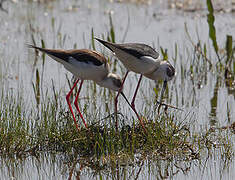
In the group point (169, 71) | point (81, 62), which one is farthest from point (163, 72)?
point (81, 62)

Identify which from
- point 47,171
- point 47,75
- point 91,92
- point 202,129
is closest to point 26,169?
point 47,171

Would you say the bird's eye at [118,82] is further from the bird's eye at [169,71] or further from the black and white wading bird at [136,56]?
the bird's eye at [169,71]

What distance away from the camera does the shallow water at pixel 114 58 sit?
207 inches

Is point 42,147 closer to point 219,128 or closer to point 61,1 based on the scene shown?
point 219,128

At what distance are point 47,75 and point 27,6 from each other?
14.7ft

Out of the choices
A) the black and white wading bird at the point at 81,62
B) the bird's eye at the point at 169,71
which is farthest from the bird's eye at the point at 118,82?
the bird's eye at the point at 169,71

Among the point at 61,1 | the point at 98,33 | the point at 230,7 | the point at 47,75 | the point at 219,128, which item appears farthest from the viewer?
the point at 61,1

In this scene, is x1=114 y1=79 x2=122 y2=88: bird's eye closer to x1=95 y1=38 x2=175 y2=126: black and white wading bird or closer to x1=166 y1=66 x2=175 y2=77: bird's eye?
x1=95 y1=38 x2=175 y2=126: black and white wading bird

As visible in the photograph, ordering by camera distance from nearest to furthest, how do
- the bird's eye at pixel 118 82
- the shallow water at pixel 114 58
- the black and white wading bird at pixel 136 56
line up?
the shallow water at pixel 114 58 → the black and white wading bird at pixel 136 56 → the bird's eye at pixel 118 82

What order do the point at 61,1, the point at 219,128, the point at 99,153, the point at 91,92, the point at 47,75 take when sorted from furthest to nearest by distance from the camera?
the point at 61,1 < the point at 47,75 < the point at 91,92 < the point at 219,128 < the point at 99,153

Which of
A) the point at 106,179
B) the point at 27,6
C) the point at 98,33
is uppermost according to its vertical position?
the point at 27,6

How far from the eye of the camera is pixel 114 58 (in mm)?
8961

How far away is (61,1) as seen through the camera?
1311cm

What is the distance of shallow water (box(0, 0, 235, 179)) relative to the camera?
5254 millimetres
